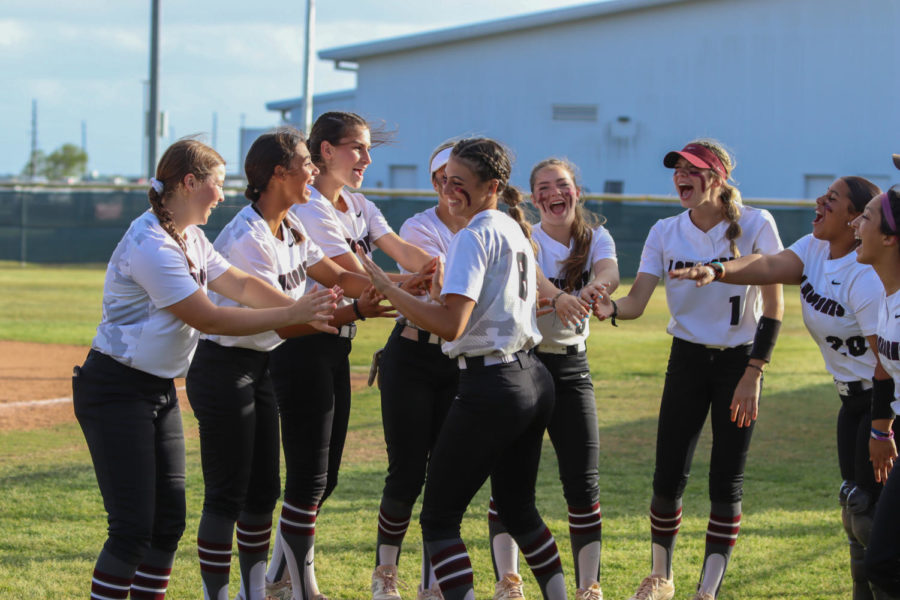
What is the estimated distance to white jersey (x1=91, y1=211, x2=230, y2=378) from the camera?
3.55 m

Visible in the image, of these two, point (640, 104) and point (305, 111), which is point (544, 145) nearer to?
point (640, 104)

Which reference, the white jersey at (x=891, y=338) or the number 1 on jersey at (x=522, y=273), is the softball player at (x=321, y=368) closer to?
the number 1 on jersey at (x=522, y=273)

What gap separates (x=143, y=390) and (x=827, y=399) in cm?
808

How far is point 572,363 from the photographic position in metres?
4.58

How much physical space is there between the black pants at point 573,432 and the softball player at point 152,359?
49.4 inches

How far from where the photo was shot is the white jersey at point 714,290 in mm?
4699

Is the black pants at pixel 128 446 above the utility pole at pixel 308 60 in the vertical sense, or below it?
below

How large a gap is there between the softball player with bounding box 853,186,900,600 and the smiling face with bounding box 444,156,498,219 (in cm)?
139

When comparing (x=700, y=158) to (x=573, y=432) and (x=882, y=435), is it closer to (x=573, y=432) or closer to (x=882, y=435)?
(x=573, y=432)

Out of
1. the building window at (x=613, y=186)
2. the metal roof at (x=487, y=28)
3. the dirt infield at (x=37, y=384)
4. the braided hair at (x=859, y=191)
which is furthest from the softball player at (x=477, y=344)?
the building window at (x=613, y=186)

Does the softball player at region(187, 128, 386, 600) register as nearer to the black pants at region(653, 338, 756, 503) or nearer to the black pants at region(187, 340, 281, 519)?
the black pants at region(187, 340, 281, 519)

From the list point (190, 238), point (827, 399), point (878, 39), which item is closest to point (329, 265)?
point (190, 238)

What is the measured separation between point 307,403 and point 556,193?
1.48 metres

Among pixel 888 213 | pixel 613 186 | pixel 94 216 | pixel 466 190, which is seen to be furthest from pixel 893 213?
pixel 613 186
